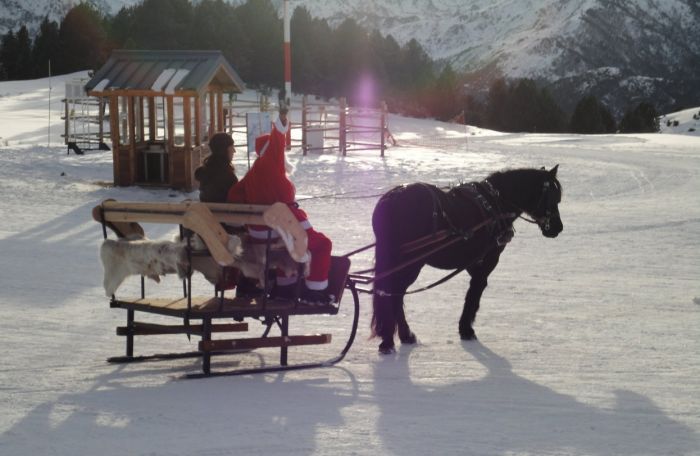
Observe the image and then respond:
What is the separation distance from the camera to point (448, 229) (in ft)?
26.6

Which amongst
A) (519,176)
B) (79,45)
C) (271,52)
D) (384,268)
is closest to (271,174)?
(384,268)

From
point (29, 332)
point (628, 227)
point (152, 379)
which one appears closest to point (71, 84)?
point (628, 227)

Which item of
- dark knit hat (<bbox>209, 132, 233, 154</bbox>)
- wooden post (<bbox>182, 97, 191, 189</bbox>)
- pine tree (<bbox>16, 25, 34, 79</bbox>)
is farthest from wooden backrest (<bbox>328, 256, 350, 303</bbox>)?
pine tree (<bbox>16, 25, 34, 79</bbox>)

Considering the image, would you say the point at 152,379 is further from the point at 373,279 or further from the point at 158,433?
the point at 373,279

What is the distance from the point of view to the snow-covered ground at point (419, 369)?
579 cm

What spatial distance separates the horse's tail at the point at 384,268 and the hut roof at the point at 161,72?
11412mm

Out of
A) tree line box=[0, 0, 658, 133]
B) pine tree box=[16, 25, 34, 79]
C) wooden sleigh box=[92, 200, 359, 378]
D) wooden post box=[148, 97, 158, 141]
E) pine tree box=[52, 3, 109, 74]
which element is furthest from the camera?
pine tree box=[16, 25, 34, 79]

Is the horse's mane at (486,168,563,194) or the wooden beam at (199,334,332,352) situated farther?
the horse's mane at (486,168,563,194)

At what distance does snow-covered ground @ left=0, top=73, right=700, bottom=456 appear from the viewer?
5.79 m

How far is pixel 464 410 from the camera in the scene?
6.41m

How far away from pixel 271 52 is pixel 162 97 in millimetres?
39830

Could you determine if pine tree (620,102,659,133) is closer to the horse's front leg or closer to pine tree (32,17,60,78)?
pine tree (32,17,60,78)

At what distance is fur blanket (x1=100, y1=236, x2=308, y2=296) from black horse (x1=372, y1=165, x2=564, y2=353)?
116 cm

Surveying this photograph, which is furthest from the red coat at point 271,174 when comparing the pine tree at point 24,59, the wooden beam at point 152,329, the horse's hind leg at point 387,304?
the pine tree at point 24,59
